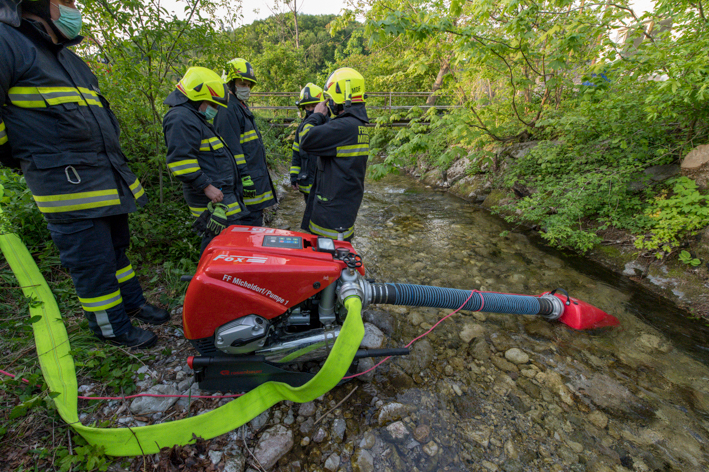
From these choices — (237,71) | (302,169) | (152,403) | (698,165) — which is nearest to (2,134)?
(152,403)

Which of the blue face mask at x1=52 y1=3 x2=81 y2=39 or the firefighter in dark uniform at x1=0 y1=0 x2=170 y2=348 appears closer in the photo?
the firefighter in dark uniform at x1=0 y1=0 x2=170 y2=348

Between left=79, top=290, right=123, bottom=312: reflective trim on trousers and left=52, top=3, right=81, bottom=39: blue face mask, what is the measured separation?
59.8 inches

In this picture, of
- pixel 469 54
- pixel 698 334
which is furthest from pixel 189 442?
pixel 469 54

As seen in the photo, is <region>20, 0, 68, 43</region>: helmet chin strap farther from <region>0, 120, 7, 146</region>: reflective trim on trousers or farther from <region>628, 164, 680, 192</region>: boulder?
<region>628, 164, 680, 192</region>: boulder

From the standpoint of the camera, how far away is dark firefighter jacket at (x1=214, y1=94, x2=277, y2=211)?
9.18 feet

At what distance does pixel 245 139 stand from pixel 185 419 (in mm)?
2525

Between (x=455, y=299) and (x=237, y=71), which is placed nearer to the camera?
(x=455, y=299)

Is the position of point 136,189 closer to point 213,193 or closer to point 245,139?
point 213,193

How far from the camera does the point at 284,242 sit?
1.76 metres

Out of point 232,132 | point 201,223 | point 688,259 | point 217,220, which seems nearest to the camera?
point 217,220

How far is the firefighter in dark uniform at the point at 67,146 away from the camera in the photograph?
4.85 ft

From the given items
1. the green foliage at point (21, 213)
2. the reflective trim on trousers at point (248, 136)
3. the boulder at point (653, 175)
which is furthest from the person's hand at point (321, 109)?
the boulder at point (653, 175)

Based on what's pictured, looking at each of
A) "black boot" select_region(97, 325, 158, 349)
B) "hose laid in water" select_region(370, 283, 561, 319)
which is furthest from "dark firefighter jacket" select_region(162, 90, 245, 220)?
"hose laid in water" select_region(370, 283, 561, 319)

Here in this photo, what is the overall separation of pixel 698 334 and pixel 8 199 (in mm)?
5836
